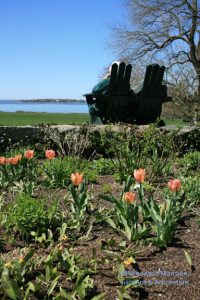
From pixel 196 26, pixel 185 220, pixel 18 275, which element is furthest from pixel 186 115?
pixel 18 275

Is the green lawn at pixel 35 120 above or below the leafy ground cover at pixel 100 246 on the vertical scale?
above

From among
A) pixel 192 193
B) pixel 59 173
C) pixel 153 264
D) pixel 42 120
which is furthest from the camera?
pixel 42 120

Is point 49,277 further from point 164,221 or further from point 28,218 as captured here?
point 164,221

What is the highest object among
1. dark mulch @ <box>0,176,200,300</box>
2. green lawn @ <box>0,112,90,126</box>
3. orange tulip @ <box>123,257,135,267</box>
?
green lawn @ <box>0,112,90,126</box>

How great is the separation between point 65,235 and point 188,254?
1.07 metres

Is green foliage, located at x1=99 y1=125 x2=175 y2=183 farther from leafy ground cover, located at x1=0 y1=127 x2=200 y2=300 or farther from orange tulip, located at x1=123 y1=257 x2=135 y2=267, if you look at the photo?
orange tulip, located at x1=123 y1=257 x2=135 y2=267

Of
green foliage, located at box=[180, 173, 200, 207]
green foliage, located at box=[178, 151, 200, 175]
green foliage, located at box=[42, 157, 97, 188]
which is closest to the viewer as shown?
green foliage, located at box=[180, 173, 200, 207]

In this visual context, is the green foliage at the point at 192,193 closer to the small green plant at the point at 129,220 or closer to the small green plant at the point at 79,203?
the small green plant at the point at 129,220

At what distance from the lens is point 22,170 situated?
6078 millimetres

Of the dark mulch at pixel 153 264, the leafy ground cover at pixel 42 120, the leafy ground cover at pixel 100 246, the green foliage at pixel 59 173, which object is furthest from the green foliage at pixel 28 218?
the leafy ground cover at pixel 42 120

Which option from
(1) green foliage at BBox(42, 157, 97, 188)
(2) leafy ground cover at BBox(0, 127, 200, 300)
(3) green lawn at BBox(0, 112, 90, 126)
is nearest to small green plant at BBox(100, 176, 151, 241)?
(2) leafy ground cover at BBox(0, 127, 200, 300)

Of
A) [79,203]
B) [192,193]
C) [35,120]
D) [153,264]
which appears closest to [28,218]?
[79,203]

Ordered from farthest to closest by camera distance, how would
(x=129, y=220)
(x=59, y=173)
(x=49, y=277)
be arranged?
1. (x=59, y=173)
2. (x=129, y=220)
3. (x=49, y=277)

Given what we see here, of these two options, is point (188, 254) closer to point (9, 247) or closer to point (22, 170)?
point (9, 247)
